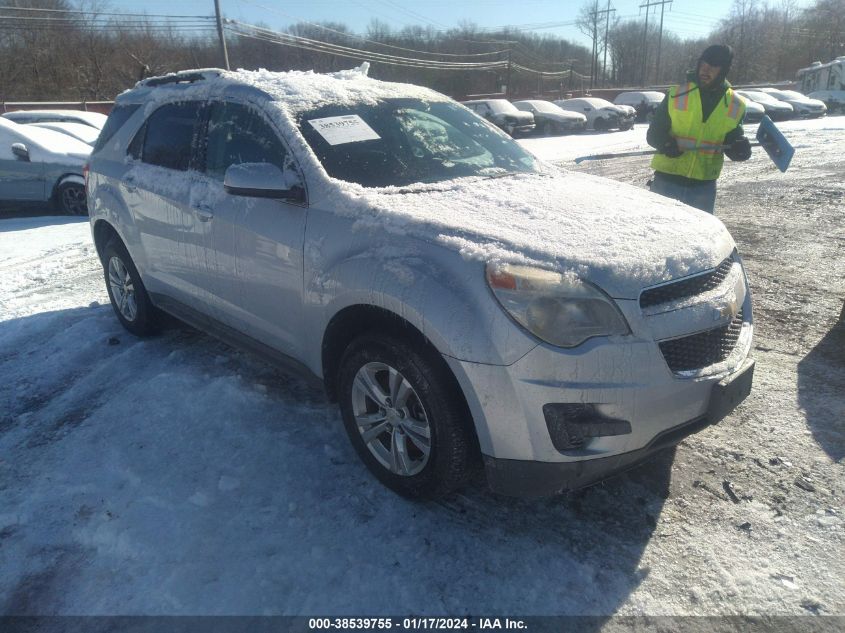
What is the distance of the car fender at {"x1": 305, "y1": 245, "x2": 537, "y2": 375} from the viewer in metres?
2.26

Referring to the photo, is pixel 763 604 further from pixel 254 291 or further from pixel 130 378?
pixel 130 378

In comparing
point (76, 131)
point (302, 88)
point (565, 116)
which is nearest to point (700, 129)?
point (302, 88)

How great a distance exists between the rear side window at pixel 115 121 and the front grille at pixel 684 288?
3978 mm

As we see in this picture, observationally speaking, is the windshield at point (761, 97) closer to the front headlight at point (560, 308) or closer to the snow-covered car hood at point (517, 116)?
the snow-covered car hood at point (517, 116)

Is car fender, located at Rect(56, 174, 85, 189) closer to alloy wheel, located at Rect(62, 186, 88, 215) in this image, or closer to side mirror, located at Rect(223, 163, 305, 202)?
alloy wheel, located at Rect(62, 186, 88, 215)

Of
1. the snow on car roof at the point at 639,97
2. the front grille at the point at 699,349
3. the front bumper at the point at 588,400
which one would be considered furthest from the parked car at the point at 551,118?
the front bumper at the point at 588,400

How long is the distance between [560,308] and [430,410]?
0.66 metres

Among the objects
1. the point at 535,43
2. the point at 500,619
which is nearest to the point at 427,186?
the point at 500,619

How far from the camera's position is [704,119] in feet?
15.0

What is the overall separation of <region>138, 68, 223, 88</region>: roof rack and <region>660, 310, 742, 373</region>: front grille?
3242 millimetres

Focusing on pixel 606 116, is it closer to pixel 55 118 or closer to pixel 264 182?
pixel 55 118

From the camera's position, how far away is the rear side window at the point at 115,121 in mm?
4676

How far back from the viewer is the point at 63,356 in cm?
448

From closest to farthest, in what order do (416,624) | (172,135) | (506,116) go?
(416,624)
(172,135)
(506,116)
